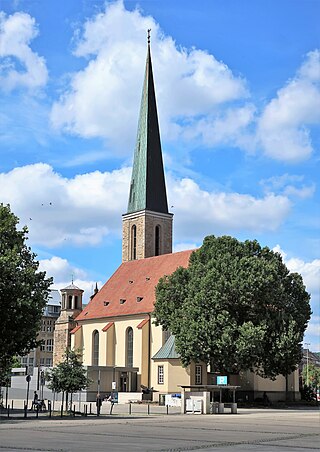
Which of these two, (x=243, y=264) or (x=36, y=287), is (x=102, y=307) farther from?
(x=36, y=287)

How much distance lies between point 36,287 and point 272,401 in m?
38.1

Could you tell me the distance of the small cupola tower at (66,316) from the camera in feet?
334

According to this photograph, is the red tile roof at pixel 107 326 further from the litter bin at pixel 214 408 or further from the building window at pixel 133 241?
the litter bin at pixel 214 408

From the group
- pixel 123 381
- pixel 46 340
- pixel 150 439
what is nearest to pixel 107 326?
pixel 123 381

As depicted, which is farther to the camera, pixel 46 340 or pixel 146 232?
pixel 46 340

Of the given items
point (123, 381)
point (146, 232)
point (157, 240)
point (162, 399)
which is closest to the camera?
point (162, 399)

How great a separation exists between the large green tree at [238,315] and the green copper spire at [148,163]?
35066 millimetres

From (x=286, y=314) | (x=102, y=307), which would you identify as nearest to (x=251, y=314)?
(x=286, y=314)

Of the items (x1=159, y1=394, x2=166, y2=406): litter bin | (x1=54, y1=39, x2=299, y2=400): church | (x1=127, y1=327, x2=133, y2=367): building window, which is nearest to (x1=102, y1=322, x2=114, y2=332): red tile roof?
(x1=54, y1=39, x2=299, y2=400): church

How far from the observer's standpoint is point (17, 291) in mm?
44094

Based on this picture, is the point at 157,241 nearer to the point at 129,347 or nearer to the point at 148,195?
the point at 148,195

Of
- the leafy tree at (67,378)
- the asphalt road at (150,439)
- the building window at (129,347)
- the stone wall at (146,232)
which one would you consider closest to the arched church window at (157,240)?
the stone wall at (146,232)

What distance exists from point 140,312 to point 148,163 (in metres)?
25.6

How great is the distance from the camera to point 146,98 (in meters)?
102
